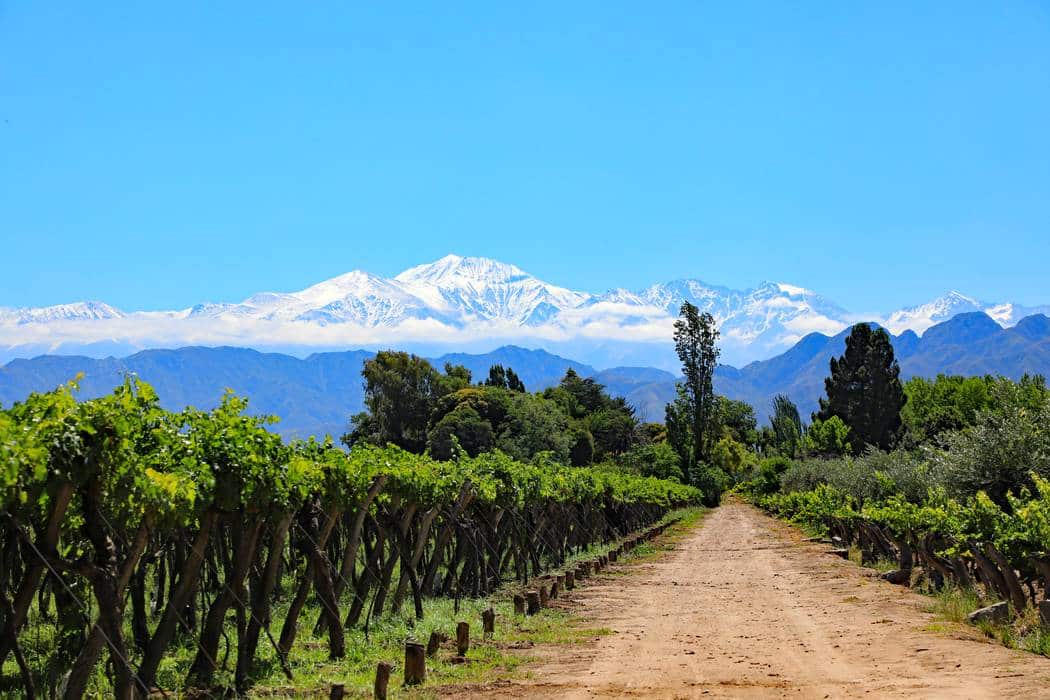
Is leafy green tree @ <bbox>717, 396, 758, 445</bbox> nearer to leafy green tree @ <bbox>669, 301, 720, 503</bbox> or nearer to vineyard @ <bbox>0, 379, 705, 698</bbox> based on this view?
leafy green tree @ <bbox>669, 301, 720, 503</bbox>

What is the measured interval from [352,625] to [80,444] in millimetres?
9408

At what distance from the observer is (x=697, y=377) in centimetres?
9656

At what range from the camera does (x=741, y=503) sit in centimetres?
10244

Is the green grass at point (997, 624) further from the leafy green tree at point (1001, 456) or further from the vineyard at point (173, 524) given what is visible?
the vineyard at point (173, 524)

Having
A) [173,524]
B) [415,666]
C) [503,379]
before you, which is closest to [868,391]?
[503,379]

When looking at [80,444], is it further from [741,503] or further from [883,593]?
[741,503]

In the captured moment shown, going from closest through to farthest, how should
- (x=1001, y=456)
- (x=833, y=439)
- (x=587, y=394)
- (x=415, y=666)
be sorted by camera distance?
1. (x=415, y=666)
2. (x=1001, y=456)
3. (x=833, y=439)
4. (x=587, y=394)

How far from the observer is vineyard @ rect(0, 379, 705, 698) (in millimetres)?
8336

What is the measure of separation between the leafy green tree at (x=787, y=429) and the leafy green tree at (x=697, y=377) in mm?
12590

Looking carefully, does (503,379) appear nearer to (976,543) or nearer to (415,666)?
(976,543)

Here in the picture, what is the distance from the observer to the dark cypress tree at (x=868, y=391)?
91.6 meters

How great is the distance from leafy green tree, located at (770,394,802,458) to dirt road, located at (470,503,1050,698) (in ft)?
270

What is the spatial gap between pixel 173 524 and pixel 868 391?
295ft

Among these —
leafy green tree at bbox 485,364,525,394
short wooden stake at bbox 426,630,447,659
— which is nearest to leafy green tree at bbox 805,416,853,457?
Result: leafy green tree at bbox 485,364,525,394
